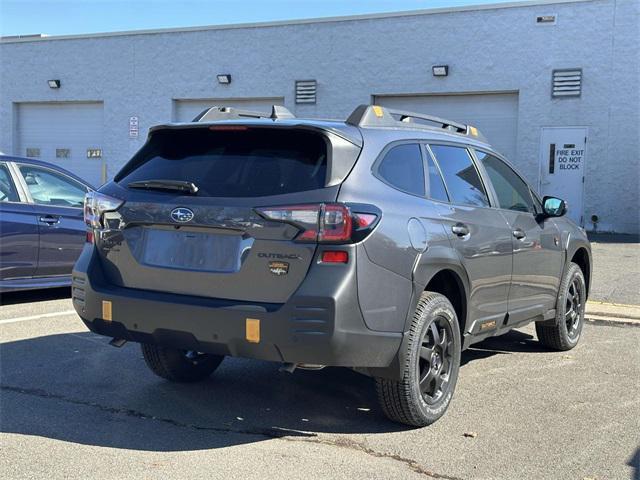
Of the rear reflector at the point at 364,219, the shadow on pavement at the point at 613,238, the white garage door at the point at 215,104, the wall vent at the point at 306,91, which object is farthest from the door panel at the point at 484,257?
the white garage door at the point at 215,104

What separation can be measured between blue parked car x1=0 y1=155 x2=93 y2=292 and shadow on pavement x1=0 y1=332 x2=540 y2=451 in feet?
5.75

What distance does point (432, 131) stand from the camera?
16.6 feet

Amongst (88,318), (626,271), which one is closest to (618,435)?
(88,318)

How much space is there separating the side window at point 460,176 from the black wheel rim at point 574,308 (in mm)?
1836

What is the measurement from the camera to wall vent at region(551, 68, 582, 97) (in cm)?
1814

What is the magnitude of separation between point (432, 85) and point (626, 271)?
9769mm

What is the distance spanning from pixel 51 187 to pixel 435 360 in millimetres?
5527

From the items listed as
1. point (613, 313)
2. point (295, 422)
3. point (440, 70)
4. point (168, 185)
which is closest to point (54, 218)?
point (168, 185)

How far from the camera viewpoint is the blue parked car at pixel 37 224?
764cm

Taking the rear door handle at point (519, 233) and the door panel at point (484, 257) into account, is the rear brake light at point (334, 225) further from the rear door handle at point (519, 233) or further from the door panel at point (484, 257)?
the rear door handle at point (519, 233)

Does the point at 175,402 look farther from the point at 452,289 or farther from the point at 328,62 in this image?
the point at 328,62

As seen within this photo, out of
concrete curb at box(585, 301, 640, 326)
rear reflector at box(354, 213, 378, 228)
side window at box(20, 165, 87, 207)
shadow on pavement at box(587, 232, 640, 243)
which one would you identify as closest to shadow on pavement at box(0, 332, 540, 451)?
rear reflector at box(354, 213, 378, 228)

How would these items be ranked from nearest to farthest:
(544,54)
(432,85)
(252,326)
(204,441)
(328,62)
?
(252,326) → (204,441) → (544,54) → (432,85) → (328,62)

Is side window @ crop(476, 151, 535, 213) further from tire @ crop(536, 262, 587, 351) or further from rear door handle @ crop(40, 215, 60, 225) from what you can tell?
rear door handle @ crop(40, 215, 60, 225)
